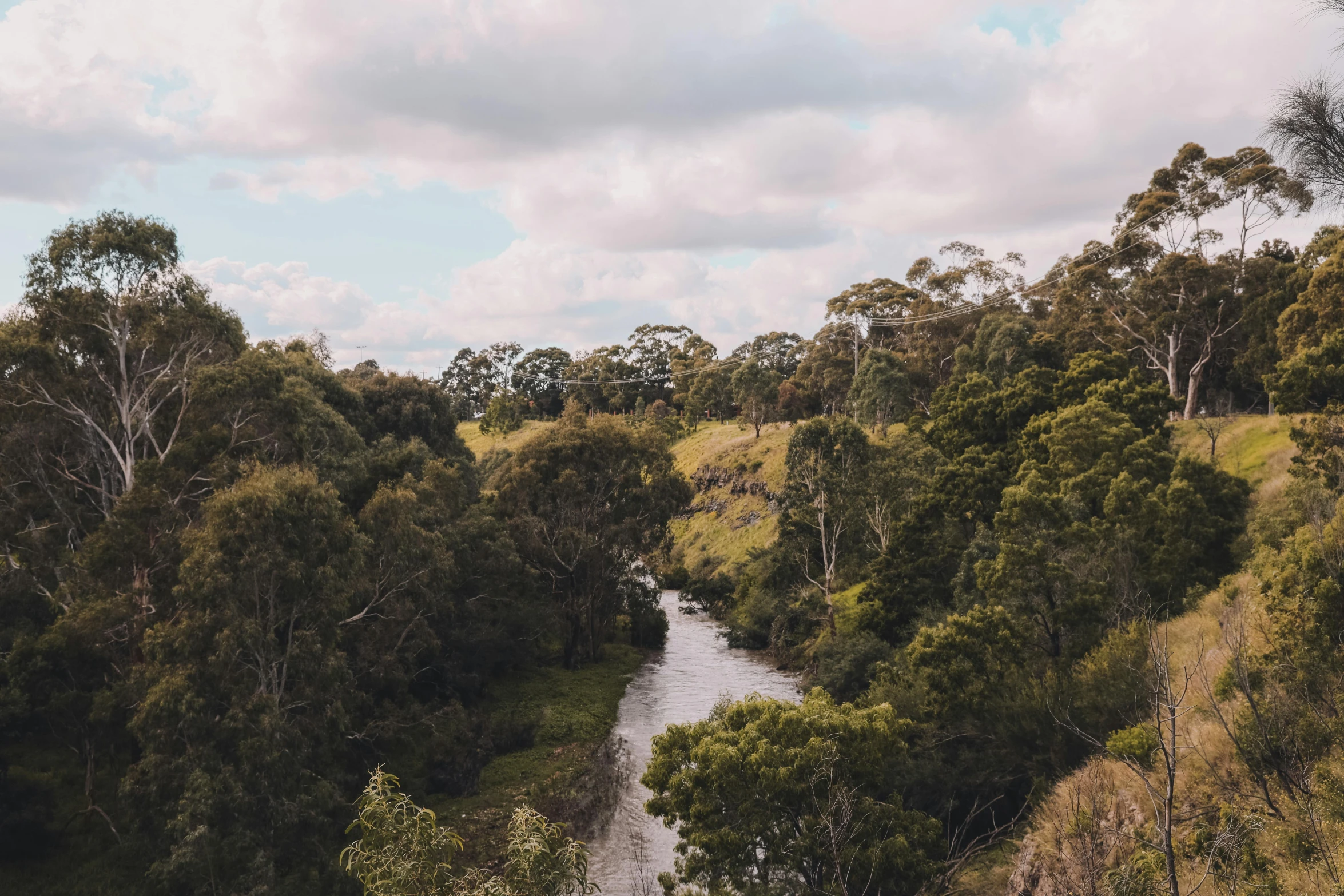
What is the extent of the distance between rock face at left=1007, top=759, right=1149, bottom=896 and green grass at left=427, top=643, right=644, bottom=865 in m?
14.9

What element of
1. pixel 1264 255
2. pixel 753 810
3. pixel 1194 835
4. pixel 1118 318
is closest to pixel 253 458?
pixel 753 810

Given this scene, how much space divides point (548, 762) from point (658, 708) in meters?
8.13

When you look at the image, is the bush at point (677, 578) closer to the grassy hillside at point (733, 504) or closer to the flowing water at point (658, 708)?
the flowing water at point (658, 708)

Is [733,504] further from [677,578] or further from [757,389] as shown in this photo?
[677,578]

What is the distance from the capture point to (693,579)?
6544 cm

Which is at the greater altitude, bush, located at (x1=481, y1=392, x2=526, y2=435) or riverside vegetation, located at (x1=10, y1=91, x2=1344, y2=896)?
bush, located at (x1=481, y1=392, x2=526, y2=435)

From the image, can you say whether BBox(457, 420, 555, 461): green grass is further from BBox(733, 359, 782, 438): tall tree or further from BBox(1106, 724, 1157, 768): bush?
BBox(1106, 724, 1157, 768): bush

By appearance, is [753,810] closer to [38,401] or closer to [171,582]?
[171,582]

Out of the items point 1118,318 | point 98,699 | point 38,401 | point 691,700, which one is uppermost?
point 1118,318

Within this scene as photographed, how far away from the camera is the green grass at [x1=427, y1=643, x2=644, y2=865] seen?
95.7 ft

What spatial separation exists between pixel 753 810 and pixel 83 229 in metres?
25.3

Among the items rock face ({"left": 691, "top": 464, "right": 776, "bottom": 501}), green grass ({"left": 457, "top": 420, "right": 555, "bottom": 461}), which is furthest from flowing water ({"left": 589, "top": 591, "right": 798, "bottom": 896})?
green grass ({"left": 457, "top": 420, "right": 555, "bottom": 461})

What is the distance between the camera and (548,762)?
113 feet

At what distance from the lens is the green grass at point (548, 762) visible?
29156 mm
